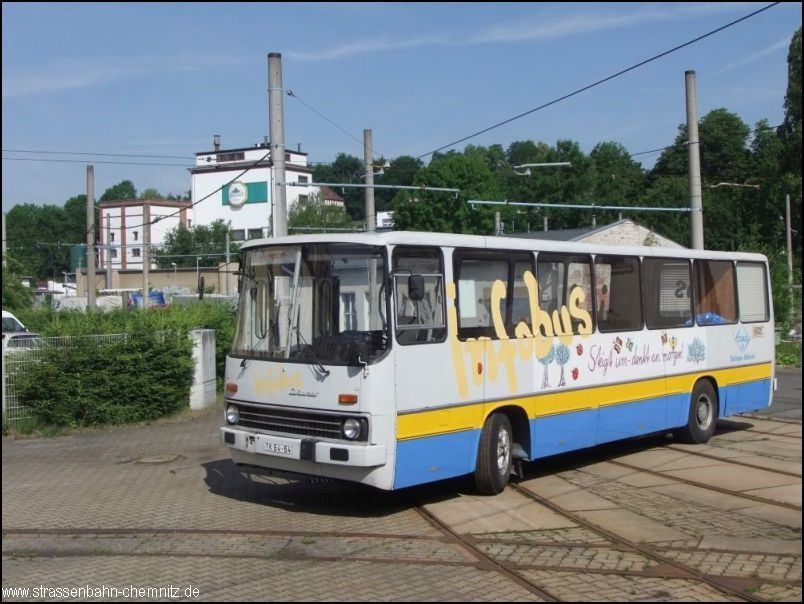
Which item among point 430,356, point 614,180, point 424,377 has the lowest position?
point 424,377

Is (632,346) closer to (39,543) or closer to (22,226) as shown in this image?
(39,543)

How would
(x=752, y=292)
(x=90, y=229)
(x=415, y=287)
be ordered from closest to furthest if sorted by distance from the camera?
1. (x=415, y=287)
2. (x=752, y=292)
3. (x=90, y=229)

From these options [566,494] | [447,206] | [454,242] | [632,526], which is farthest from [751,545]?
[447,206]

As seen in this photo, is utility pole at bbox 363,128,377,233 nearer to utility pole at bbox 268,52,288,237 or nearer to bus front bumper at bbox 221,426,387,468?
utility pole at bbox 268,52,288,237

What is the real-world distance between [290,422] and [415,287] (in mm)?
1924

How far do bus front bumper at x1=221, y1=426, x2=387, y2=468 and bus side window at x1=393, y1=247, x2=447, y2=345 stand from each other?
46.0 inches

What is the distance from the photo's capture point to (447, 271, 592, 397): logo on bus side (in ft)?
33.2

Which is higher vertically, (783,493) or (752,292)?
(752,292)

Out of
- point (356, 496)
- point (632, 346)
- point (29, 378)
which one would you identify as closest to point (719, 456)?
point (632, 346)

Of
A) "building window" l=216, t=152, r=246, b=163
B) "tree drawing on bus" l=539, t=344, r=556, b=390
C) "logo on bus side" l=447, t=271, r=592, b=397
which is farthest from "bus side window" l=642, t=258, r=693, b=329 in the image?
"building window" l=216, t=152, r=246, b=163

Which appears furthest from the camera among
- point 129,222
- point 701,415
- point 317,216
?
point 129,222

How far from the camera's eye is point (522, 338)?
11047 millimetres

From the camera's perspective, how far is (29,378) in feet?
53.8

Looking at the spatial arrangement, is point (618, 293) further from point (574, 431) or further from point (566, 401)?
point (574, 431)
